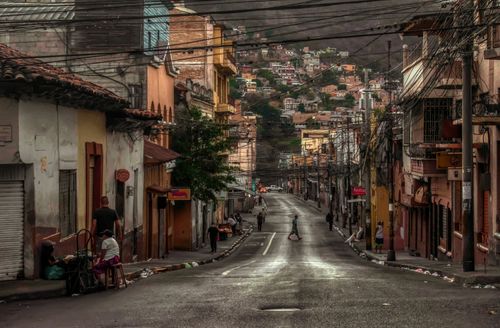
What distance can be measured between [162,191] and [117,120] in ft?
27.7

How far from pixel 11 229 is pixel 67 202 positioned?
3329 mm

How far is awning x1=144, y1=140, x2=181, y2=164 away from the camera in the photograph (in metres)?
32.0

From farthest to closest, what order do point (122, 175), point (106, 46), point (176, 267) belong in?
1. point (106, 46)
2. point (176, 267)
3. point (122, 175)

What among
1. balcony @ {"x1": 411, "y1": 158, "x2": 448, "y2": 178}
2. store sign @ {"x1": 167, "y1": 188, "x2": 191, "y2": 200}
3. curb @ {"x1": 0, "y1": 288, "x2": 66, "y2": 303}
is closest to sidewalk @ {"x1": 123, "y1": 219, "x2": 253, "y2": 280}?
store sign @ {"x1": 167, "y1": 188, "x2": 191, "y2": 200}

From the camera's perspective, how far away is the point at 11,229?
1695cm

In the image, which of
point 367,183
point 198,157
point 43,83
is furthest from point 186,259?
point 43,83

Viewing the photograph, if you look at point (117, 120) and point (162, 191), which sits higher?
point (117, 120)

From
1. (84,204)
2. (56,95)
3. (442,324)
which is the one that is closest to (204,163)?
(84,204)

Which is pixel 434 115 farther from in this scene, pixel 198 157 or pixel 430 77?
pixel 198 157

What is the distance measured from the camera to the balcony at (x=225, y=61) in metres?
63.6

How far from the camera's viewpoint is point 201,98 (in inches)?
2080

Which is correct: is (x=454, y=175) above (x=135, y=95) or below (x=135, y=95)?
below

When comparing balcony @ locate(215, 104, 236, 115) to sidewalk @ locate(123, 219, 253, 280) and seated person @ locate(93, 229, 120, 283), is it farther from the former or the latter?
seated person @ locate(93, 229, 120, 283)

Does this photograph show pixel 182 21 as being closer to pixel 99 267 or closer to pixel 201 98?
pixel 201 98
